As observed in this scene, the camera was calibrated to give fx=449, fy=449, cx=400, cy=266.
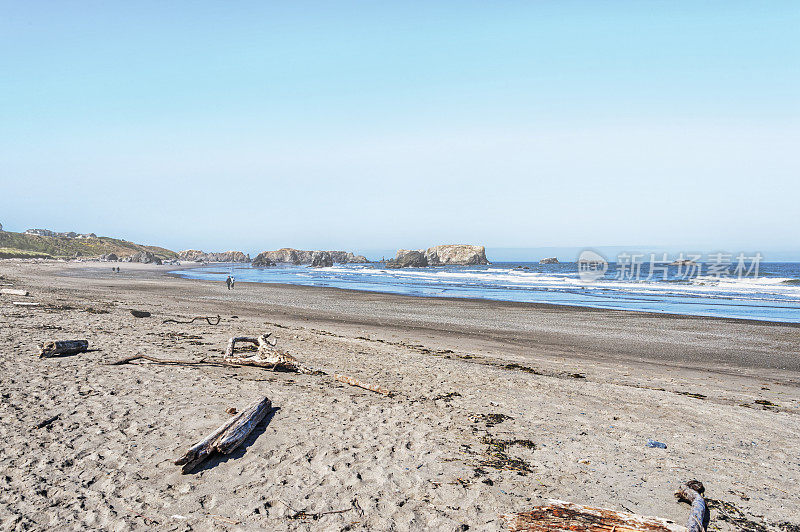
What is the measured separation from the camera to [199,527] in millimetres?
4277

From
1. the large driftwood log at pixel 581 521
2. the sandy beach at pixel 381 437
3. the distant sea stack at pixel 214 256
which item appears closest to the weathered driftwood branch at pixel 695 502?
the sandy beach at pixel 381 437

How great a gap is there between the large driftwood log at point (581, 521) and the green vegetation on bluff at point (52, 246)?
380 feet

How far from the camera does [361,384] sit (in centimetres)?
914

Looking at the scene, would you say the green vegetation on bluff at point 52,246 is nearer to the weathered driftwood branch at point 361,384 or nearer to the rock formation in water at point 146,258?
the rock formation in water at point 146,258

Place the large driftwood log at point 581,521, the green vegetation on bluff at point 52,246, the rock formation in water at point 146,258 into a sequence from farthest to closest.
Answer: the rock formation in water at point 146,258, the green vegetation on bluff at point 52,246, the large driftwood log at point 581,521

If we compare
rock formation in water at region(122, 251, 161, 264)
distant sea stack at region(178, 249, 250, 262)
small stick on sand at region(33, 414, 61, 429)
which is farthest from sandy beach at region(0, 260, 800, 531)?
distant sea stack at region(178, 249, 250, 262)

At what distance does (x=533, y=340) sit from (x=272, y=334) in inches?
382

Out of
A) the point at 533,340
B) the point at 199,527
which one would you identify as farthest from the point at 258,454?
the point at 533,340

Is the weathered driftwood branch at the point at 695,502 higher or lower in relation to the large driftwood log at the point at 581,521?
lower

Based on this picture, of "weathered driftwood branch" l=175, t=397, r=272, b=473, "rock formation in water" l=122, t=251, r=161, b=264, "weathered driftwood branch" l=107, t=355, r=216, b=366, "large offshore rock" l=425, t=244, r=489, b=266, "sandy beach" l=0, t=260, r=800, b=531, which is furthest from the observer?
"large offshore rock" l=425, t=244, r=489, b=266

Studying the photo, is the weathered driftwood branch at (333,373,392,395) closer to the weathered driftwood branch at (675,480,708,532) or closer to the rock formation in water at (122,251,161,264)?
the weathered driftwood branch at (675,480,708,532)

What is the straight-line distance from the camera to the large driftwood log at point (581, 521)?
395cm

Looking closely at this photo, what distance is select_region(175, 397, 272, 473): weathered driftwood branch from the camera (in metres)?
5.33

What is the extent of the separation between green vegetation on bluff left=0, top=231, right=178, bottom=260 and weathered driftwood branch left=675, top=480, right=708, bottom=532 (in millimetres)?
116692
